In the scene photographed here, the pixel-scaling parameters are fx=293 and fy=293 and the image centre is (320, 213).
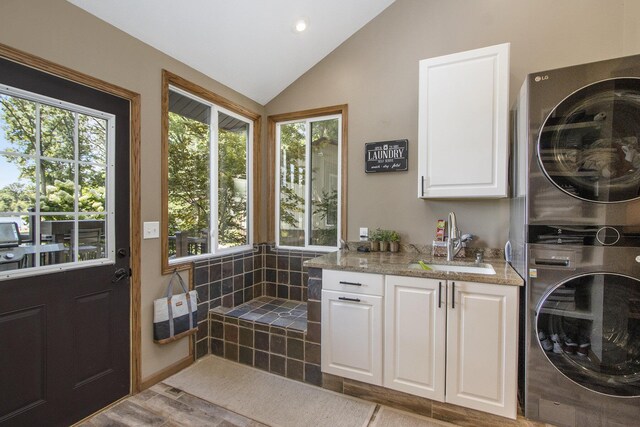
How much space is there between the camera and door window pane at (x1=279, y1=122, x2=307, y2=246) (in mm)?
3164

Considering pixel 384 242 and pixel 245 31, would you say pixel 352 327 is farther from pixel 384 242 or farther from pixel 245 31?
pixel 245 31

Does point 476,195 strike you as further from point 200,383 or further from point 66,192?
point 66,192

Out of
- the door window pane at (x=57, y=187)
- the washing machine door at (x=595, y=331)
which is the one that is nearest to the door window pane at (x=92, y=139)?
the door window pane at (x=57, y=187)

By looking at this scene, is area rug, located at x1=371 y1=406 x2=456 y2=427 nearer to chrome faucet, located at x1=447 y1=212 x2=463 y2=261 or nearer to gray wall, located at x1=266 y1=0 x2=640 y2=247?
chrome faucet, located at x1=447 y1=212 x2=463 y2=261

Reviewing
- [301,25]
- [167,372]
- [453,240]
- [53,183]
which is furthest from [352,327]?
[301,25]

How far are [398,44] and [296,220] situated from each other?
1.94 meters

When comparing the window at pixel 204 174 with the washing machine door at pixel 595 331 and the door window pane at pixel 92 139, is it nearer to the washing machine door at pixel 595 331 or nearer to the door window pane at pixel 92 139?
the door window pane at pixel 92 139

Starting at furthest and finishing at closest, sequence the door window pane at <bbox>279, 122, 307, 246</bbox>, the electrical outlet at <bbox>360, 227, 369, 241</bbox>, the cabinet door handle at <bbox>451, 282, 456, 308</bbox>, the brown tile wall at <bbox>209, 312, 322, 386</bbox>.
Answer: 1. the door window pane at <bbox>279, 122, 307, 246</bbox>
2. the electrical outlet at <bbox>360, 227, 369, 241</bbox>
3. the brown tile wall at <bbox>209, 312, 322, 386</bbox>
4. the cabinet door handle at <bbox>451, 282, 456, 308</bbox>

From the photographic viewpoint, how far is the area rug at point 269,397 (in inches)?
73.1

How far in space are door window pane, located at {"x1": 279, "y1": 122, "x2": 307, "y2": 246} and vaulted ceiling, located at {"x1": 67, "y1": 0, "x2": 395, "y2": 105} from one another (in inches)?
18.5

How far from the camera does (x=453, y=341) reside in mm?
1759

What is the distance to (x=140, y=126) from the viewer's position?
2064 millimetres

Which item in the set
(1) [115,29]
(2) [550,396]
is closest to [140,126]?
(1) [115,29]

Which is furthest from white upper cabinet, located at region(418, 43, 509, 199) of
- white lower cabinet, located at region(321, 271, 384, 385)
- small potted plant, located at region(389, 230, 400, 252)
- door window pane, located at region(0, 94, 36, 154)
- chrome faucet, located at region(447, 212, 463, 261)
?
door window pane, located at region(0, 94, 36, 154)
